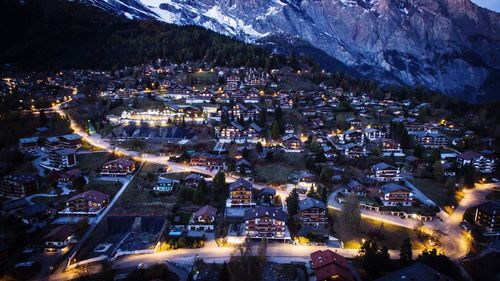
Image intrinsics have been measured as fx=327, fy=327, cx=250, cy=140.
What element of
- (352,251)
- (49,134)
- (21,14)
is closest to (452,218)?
(352,251)

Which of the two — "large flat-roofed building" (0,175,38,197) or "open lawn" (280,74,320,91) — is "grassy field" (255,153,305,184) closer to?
"large flat-roofed building" (0,175,38,197)

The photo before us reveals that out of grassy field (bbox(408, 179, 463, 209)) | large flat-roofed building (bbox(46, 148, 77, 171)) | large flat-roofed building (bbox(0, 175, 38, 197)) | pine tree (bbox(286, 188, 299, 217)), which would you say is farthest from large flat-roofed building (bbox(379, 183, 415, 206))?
large flat-roofed building (bbox(0, 175, 38, 197))

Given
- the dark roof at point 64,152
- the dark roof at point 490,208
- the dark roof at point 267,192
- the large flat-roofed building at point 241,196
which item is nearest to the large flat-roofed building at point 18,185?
the dark roof at point 64,152

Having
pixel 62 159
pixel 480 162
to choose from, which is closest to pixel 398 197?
pixel 480 162

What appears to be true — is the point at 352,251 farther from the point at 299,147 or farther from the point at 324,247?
the point at 299,147

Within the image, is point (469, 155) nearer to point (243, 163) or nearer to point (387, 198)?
point (387, 198)

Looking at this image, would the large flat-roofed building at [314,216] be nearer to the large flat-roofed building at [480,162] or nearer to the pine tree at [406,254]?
the pine tree at [406,254]
